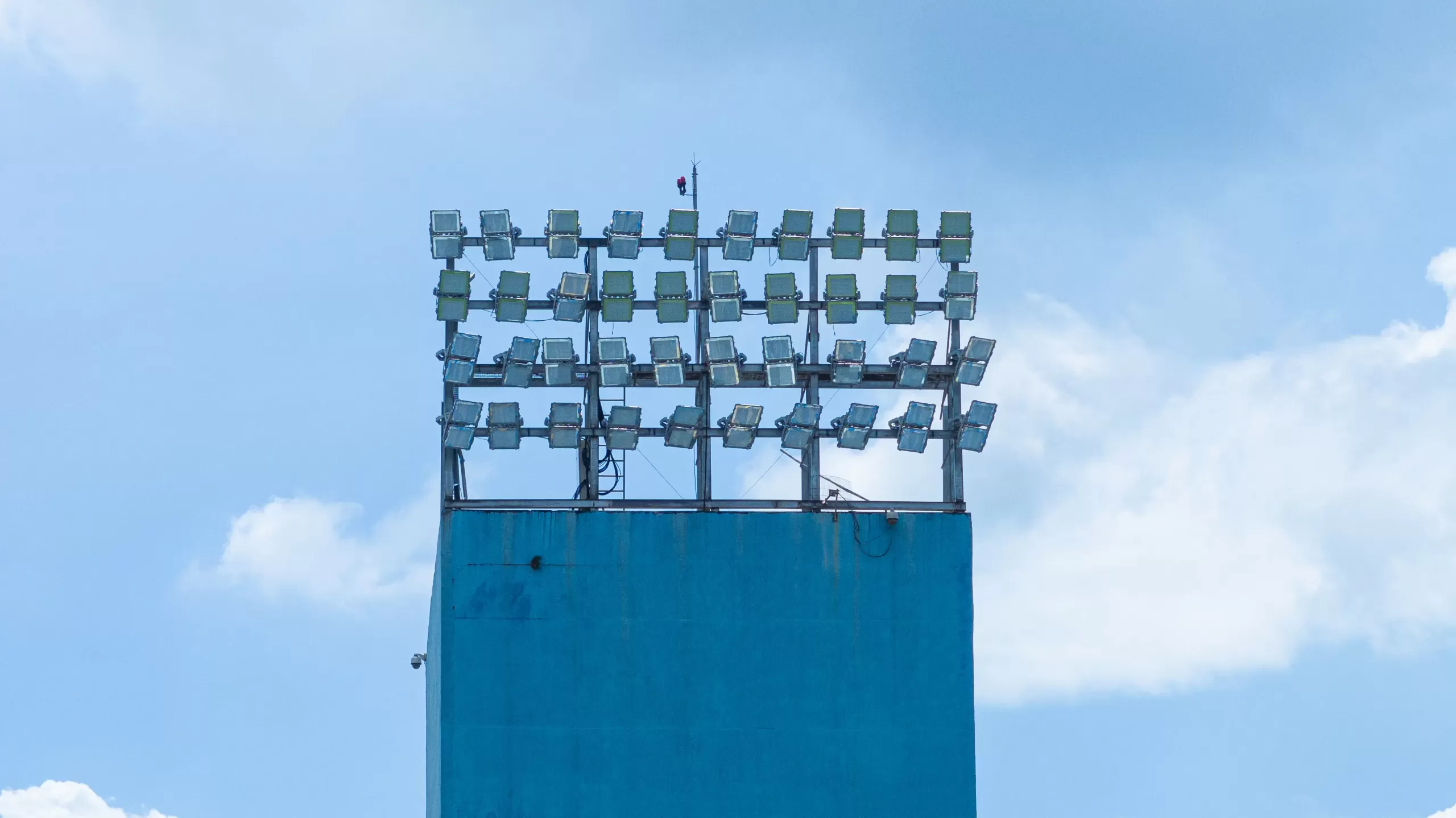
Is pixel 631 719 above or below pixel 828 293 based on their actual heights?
below

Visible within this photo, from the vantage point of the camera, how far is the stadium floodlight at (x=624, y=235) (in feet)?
170

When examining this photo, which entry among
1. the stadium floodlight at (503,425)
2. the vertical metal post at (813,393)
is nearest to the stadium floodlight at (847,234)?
the vertical metal post at (813,393)

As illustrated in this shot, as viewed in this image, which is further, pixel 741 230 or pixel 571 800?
pixel 741 230

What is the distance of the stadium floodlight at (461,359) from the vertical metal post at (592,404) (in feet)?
7.66

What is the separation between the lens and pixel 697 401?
2039 inches

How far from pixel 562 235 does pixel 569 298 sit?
1.32 metres

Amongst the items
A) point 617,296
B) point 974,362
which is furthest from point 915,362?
point 617,296

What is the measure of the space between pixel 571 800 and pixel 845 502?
815 cm

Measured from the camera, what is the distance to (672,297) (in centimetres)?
5178

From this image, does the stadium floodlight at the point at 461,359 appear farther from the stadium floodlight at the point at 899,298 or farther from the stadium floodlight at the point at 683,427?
the stadium floodlight at the point at 899,298

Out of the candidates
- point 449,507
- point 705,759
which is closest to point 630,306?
point 449,507

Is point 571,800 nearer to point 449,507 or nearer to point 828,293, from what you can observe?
point 449,507

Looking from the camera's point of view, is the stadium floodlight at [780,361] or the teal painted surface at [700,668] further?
the stadium floodlight at [780,361]

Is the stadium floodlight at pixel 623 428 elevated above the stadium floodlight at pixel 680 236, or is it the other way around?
the stadium floodlight at pixel 680 236
